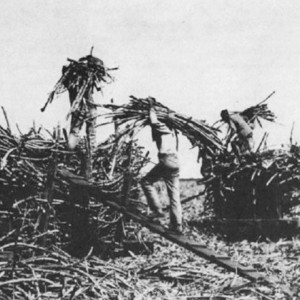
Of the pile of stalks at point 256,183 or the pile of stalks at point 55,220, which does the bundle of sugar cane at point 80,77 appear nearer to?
the pile of stalks at point 55,220

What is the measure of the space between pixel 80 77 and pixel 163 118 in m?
1.24

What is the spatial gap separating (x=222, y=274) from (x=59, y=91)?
3178 millimetres

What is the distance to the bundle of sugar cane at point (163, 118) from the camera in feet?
19.8

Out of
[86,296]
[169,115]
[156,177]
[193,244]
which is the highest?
[169,115]

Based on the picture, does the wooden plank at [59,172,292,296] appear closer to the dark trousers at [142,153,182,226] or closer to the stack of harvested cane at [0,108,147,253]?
the stack of harvested cane at [0,108,147,253]

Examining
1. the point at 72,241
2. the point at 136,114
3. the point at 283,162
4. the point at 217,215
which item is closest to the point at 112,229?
the point at 72,241

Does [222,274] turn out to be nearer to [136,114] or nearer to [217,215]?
[136,114]

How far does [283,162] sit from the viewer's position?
7562 mm

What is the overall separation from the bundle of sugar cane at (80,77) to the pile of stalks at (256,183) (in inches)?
97.1

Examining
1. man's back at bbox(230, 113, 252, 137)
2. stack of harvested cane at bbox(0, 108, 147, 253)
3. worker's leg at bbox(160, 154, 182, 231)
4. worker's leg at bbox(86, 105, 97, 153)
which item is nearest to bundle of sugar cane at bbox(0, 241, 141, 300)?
stack of harvested cane at bbox(0, 108, 147, 253)

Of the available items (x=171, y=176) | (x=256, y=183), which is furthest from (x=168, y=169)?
(x=256, y=183)

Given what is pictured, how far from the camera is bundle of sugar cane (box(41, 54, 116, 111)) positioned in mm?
6145

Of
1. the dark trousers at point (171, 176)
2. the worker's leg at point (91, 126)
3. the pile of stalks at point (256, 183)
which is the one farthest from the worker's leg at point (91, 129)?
the pile of stalks at point (256, 183)

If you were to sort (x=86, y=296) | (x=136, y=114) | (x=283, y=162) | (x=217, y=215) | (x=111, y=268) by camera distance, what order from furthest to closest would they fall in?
(x=217, y=215)
(x=283, y=162)
(x=136, y=114)
(x=111, y=268)
(x=86, y=296)
